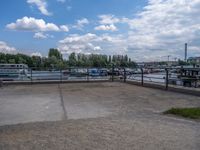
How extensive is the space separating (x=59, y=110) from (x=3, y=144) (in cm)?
412

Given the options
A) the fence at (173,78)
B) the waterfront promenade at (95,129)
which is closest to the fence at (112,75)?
the fence at (173,78)

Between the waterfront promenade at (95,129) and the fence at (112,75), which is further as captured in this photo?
the fence at (112,75)

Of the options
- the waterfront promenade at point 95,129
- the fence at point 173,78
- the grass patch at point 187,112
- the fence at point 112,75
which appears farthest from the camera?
the fence at point 112,75

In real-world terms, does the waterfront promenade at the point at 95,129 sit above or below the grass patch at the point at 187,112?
below

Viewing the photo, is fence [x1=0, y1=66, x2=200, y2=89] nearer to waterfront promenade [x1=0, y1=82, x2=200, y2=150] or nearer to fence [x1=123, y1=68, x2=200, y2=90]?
fence [x1=123, y1=68, x2=200, y2=90]

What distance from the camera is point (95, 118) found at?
830 centimetres

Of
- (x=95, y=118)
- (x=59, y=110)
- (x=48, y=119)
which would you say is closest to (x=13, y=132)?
(x=48, y=119)

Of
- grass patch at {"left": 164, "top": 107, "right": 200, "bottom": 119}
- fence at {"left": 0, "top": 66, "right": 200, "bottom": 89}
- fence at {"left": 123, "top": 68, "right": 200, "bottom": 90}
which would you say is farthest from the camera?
fence at {"left": 0, "top": 66, "right": 200, "bottom": 89}

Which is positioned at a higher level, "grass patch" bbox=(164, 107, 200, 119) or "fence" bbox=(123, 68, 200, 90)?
"fence" bbox=(123, 68, 200, 90)

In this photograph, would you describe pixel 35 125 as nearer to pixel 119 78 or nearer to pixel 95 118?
pixel 95 118

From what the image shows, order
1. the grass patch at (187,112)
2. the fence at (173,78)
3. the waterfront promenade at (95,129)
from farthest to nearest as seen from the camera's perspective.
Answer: the fence at (173,78) < the grass patch at (187,112) < the waterfront promenade at (95,129)

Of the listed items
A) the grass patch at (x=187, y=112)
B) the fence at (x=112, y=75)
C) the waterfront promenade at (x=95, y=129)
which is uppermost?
the fence at (x=112, y=75)

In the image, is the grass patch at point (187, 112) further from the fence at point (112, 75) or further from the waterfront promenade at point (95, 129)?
the fence at point (112, 75)

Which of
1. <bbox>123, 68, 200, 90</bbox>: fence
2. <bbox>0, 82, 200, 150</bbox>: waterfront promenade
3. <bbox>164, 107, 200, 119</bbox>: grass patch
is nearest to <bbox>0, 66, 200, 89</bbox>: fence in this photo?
<bbox>123, 68, 200, 90</bbox>: fence
